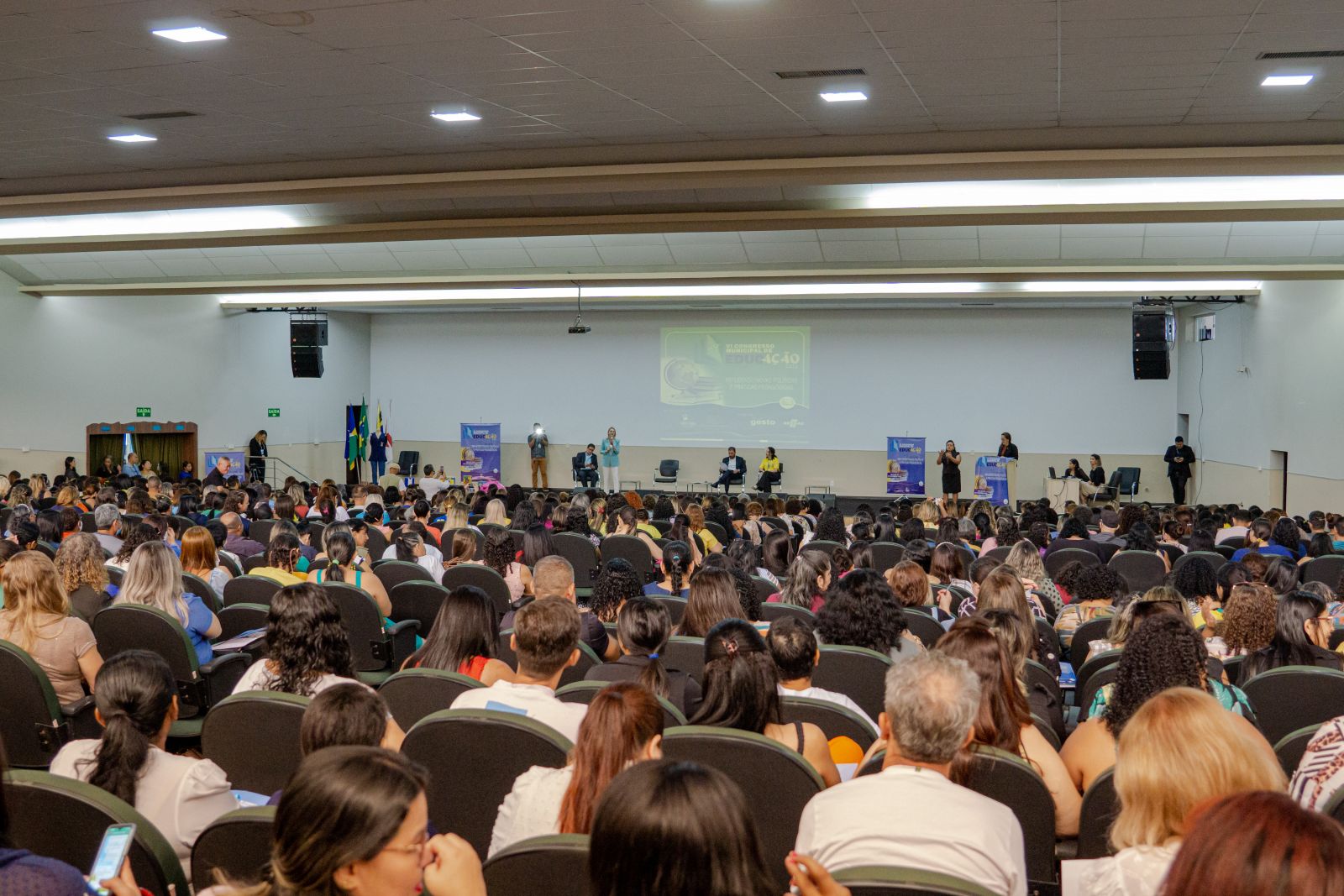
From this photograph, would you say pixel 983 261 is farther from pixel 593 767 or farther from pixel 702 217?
pixel 593 767

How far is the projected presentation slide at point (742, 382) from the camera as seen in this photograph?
2208cm

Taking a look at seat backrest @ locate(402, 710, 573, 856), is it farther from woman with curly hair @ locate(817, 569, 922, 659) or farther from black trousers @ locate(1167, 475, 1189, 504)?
black trousers @ locate(1167, 475, 1189, 504)

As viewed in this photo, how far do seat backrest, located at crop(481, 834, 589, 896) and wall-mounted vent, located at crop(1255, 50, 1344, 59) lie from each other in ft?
23.0

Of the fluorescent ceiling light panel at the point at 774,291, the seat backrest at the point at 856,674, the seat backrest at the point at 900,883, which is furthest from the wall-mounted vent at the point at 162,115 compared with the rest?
the seat backrest at the point at 900,883

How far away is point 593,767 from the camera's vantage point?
249cm

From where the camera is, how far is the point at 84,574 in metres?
5.70

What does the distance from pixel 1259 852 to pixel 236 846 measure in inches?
73.7

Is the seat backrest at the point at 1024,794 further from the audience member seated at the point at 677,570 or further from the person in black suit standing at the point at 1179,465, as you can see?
the person in black suit standing at the point at 1179,465

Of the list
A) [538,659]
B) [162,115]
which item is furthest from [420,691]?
[162,115]

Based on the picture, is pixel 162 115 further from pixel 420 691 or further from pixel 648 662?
pixel 648 662

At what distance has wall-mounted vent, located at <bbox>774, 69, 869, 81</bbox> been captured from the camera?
731cm

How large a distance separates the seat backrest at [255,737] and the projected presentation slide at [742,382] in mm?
19015

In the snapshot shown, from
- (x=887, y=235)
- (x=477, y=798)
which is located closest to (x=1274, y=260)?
(x=887, y=235)

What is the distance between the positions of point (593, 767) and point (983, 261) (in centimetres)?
1267
